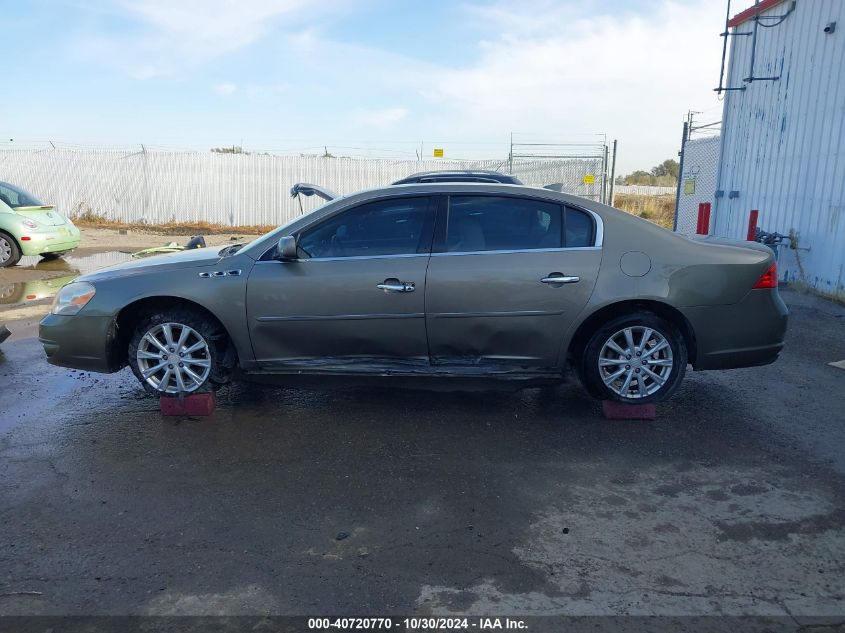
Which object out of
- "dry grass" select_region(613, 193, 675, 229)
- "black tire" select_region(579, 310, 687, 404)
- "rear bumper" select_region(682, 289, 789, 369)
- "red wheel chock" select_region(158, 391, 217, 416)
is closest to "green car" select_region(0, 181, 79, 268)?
"red wheel chock" select_region(158, 391, 217, 416)

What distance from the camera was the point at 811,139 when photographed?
10.2 meters

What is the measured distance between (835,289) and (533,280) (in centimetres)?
710

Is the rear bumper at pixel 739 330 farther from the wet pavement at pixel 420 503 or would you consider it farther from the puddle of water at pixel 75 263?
the puddle of water at pixel 75 263

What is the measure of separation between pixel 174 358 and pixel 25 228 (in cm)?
955

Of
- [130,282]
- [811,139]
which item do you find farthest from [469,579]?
[811,139]

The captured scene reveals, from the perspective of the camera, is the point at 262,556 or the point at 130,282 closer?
the point at 262,556

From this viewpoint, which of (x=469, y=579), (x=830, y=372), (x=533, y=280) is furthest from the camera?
(x=830, y=372)

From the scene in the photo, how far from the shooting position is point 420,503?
12.0 feet

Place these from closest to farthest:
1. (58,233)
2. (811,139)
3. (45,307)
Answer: (45,307), (811,139), (58,233)

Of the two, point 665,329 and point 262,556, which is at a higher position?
point 665,329

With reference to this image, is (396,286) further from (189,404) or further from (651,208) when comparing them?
(651,208)

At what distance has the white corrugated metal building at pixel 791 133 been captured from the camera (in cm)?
965

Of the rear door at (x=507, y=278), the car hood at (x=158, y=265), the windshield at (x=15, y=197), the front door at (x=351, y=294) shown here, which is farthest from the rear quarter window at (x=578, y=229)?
the windshield at (x=15, y=197)

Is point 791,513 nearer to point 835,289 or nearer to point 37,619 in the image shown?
→ point 37,619
